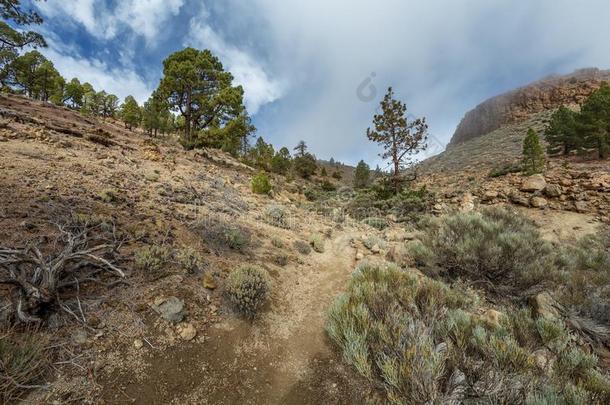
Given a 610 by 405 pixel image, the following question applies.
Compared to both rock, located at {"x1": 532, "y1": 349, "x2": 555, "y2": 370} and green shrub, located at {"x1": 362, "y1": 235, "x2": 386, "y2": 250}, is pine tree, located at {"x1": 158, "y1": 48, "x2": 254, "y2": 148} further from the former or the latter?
rock, located at {"x1": 532, "y1": 349, "x2": 555, "y2": 370}

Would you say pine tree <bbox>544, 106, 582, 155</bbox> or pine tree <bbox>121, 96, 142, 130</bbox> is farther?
pine tree <bbox>121, 96, 142, 130</bbox>

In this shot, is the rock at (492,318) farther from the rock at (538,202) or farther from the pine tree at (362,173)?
the pine tree at (362,173)

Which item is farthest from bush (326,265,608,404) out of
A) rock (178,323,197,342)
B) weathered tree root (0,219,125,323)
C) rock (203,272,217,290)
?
weathered tree root (0,219,125,323)

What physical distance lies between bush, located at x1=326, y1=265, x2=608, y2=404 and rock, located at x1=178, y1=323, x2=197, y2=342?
68.6 inches

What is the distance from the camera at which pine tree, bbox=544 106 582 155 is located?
66.4ft

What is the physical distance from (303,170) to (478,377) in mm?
34647

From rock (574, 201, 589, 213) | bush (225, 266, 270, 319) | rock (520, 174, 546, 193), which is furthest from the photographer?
rock (520, 174, 546, 193)

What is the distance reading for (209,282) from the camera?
158 inches

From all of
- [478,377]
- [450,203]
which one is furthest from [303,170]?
[478,377]

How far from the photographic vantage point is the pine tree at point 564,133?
20.2 metres

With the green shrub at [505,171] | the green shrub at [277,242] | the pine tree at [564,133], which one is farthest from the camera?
the pine tree at [564,133]

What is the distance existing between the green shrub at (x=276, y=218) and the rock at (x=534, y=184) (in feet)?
44.6

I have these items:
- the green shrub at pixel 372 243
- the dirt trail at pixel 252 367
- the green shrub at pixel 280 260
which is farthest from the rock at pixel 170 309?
the green shrub at pixel 372 243

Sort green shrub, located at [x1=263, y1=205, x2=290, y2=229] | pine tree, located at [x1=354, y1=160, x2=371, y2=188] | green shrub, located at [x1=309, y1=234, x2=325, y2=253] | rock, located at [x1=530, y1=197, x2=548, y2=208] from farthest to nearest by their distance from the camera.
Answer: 1. pine tree, located at [x1=354, y1=160, x2=371, y2=188]
2. rock, located at [x1=530, y1=197, x2=548, y2=208]
3. green shrub, located at [x1=263, y1=205, x2=290, y2=229]
4. green shrub, located at [x1=309, y1=234, x2=325, y2=253]
